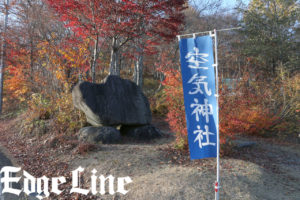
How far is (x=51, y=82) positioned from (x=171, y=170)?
23.1ft

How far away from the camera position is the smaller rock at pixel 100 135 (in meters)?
7.53

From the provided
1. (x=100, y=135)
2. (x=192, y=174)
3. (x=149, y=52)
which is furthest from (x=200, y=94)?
(x=149, y=52)

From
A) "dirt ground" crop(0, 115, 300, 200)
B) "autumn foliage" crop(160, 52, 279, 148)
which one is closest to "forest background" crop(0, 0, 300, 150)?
"autumn foliage" crop(160, 52, 279, 148)

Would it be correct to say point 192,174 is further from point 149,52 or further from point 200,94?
point 149,52

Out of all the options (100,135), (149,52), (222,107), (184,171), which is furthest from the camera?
(149,52)

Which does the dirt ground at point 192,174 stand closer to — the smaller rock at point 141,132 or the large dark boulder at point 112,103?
the smaller rock at point 141,132

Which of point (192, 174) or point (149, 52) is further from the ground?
point (149, 52)

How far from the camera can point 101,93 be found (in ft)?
27.4

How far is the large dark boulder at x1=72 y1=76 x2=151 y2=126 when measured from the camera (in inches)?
316

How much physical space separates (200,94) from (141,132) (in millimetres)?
4868

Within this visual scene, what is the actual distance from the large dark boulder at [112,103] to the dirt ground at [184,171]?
1043 millimetres

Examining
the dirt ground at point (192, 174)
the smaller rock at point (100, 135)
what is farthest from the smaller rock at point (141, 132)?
the dirt ground at point (192, 174)

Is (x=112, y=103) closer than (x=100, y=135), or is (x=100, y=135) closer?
(x=100, y=135)

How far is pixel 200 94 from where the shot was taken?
379 centimetres
